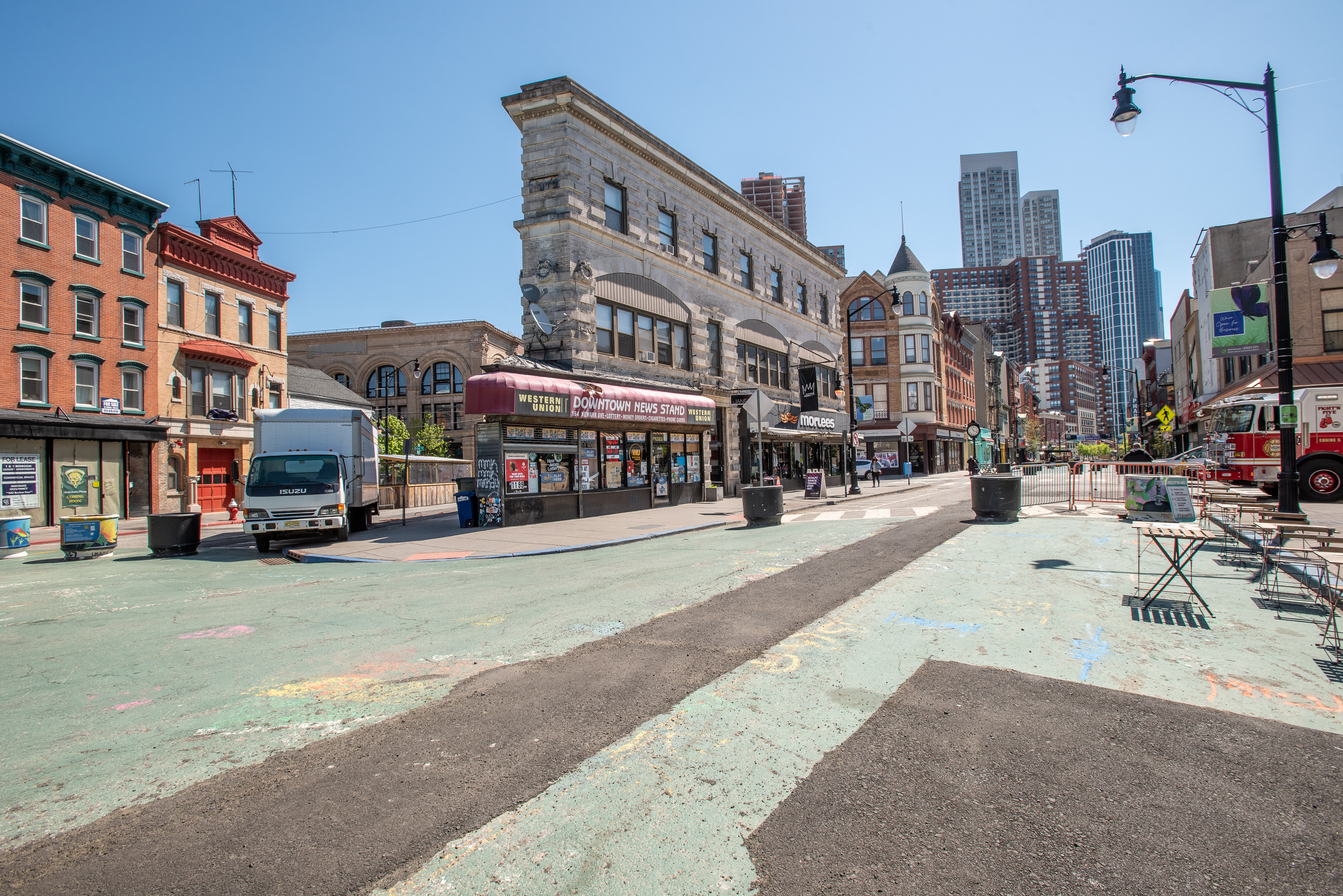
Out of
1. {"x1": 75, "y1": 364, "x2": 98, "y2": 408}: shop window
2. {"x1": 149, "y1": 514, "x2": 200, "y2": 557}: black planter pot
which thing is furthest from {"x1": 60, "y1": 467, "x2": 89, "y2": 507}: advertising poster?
{"x1": 149, "y1": 514, "x2": 200, "y2": 557}: black planter pot

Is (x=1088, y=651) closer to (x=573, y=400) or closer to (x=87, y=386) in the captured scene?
(x=573, y=400)

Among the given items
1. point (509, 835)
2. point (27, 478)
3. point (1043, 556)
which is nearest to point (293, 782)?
point (509, 835)

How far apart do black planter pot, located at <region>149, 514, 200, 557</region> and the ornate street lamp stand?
2040 cm

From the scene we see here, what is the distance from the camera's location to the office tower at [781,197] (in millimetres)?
99438

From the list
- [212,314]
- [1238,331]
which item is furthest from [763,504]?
[212,314]

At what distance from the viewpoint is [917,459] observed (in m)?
57.2

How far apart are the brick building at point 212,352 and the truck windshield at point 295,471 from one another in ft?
50.1

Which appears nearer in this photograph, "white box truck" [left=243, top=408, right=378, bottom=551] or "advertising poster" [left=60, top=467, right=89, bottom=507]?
"white box truck" [left=243, top=408, right=378, bottom=551]

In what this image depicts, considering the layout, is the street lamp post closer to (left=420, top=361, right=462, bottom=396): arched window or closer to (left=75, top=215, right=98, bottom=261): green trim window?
(left=75, top=215, right=98, bottom=261): green trim window

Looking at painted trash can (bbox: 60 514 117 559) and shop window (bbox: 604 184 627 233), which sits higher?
shop window (bbox: 604 184 627 233)

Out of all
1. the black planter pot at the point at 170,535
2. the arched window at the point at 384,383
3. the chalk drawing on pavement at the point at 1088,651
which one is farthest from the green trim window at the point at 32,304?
the chalk drawing on pavement at the point at 1088,651

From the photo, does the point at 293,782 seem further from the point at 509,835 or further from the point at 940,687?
the point at 940,687

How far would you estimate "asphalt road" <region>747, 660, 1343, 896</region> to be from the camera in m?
2.75

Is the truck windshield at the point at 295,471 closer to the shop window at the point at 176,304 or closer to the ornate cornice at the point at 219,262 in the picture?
the shop window at the point at 176,304
